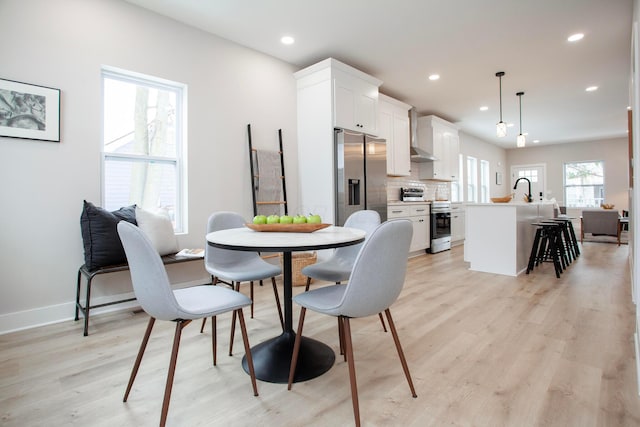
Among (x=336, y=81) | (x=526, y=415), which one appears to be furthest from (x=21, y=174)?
(x=526, y=415)

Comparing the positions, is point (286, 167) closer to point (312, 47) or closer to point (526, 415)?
point (312, 47)

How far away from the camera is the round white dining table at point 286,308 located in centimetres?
142

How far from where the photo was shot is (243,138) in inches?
148

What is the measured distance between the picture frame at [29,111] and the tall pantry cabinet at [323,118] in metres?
2.54

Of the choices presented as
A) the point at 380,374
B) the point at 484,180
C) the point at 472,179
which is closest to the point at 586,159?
the point at 484,180

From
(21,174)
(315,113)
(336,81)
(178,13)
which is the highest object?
(178,13)

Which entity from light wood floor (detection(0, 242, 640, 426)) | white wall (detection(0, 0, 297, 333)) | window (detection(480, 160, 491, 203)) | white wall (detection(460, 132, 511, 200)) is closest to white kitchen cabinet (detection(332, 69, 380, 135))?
white wall (detection(0, 0, 297, 333))

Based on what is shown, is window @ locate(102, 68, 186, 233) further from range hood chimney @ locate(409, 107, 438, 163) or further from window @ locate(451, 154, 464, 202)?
window @ locate(451, 154, 464, 202)

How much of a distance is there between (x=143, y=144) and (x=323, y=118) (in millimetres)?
2044

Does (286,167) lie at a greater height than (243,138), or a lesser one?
lesser

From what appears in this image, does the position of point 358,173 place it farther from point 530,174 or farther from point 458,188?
point 530,174

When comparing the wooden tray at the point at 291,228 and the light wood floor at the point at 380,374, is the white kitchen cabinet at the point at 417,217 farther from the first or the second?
the wooden tray at the point at 291,228

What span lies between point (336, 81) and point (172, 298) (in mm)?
3411

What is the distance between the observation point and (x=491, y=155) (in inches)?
387
